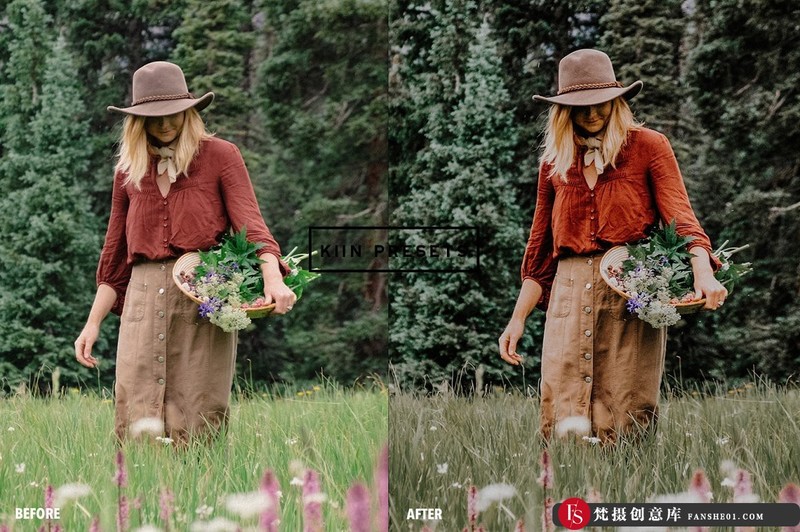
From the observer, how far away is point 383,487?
3.12 meters

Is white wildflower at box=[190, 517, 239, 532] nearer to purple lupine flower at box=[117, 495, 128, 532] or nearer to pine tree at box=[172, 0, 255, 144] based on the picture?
purple lupine flower at box=[117, 495, 128, 532]

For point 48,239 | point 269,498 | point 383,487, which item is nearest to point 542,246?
point 383,487

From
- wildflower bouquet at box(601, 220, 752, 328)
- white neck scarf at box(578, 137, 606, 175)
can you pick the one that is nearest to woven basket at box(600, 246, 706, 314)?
wildflower bouquet at box(601, 220, 752, 328)

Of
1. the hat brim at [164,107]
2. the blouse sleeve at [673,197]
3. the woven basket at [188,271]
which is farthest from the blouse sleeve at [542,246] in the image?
the hat brim at [164,107]

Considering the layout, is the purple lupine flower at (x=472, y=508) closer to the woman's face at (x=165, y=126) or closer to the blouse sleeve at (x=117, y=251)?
the blouse sleeve at (x=117, y=251)

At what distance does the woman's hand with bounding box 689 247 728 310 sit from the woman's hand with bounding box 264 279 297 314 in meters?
1.42

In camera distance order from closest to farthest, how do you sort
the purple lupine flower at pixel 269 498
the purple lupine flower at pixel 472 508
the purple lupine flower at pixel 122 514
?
the purple lupine flower at pixel 269 498
the purple lupine flower at pixel 122 514
the purple lupine flower at pixel 472 508

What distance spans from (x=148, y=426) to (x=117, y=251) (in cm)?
71

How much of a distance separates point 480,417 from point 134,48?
2.12 m

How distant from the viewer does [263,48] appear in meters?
3.84

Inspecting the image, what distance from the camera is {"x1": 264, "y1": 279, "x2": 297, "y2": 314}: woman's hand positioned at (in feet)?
9.82

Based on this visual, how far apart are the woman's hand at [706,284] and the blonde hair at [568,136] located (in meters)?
0.44

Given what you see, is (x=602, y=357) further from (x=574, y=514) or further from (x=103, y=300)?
(x=103, y=300)

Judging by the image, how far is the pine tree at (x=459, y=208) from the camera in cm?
307
